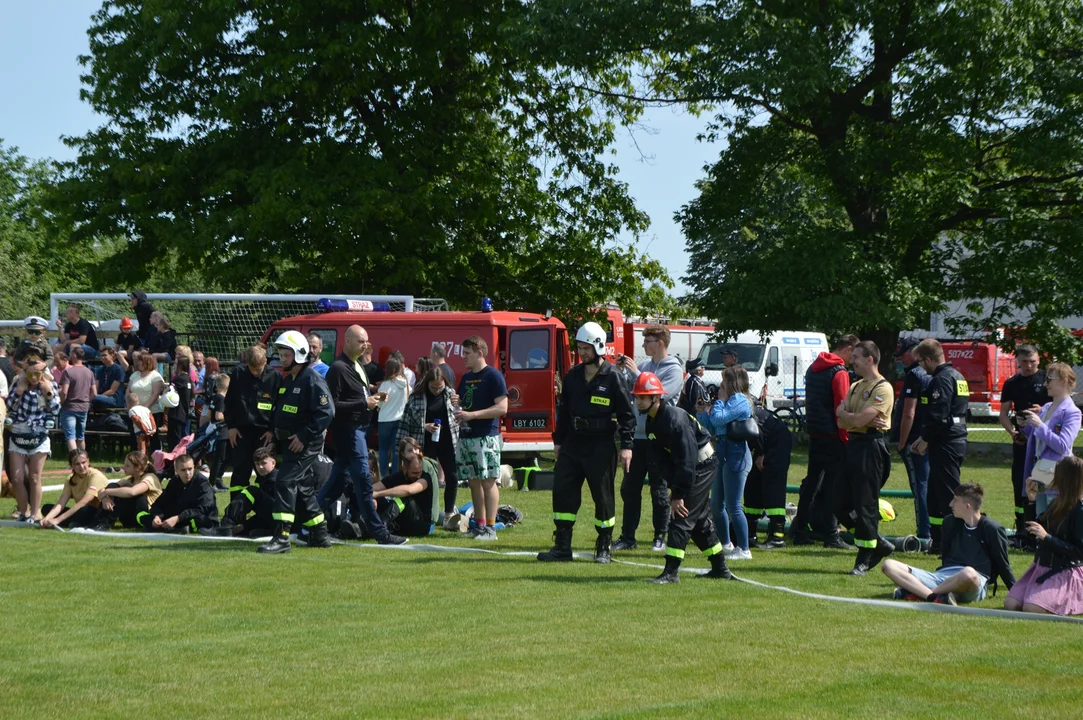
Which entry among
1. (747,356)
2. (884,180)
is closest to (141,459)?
(884,180)

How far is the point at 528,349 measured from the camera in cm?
2145

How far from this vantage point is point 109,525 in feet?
43.0

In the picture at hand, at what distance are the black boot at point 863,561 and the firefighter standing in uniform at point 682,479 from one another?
108cm

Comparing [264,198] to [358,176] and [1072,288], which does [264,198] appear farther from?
[1072,288]

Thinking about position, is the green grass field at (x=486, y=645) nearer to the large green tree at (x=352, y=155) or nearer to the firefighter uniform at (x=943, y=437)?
the firefighter uniform at (x=943, y=437)

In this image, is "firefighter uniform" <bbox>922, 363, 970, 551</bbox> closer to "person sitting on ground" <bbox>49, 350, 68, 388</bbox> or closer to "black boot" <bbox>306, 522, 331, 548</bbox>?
"black boot" <bbox>306, 522, 331, 548</bbox>

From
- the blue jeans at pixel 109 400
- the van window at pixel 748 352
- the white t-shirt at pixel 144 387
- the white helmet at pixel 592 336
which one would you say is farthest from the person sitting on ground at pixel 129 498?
the van window at pixel 748 352

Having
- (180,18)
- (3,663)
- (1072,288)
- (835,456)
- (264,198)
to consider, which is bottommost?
(3,663)

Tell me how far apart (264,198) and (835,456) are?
52.7ft

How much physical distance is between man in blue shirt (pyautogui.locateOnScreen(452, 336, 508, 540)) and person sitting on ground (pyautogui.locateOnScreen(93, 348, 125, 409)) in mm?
10357

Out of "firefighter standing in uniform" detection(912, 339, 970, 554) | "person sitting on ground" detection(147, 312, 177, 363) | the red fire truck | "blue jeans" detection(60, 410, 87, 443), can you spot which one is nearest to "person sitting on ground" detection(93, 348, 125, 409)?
"person sitting on ground" detection(147, 312, 177, 363)

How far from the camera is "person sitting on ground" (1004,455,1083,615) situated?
8.47 metres

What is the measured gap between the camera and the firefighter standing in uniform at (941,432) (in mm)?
11281

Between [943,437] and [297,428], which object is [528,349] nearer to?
[297,428]
